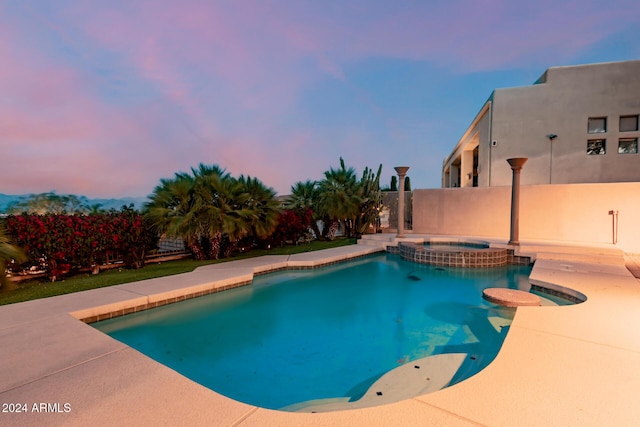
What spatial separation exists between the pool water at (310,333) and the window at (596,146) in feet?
43.2

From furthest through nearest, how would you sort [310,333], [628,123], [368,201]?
1. [628,123]
2. [368,201]
3. [310,333]

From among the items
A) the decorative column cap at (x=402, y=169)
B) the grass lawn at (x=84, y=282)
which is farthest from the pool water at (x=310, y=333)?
the decorative column cap at (x=402, y=169)

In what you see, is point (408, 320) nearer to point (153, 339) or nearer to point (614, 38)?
point (153, 339)

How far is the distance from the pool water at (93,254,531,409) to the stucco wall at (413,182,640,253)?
5979mm

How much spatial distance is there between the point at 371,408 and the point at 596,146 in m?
20.1

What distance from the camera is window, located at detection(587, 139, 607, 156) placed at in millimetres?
15578

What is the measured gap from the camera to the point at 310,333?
4742mm

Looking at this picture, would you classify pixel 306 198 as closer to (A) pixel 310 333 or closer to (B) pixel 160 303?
(B) pixel 160 303

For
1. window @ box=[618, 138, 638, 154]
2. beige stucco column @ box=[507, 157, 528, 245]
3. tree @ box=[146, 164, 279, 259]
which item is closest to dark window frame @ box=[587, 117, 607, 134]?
window @ box=[618, 138, 638, 154]

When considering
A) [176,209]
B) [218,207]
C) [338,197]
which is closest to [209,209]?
[218,207]

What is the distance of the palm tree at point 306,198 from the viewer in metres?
14.1

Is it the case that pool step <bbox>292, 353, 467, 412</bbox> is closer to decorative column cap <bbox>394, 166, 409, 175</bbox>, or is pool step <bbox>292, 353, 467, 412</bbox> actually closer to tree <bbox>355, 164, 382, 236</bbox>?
decorative column cap <bbox>394, 166, 409, 175</bbox>

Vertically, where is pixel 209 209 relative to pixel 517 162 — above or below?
below

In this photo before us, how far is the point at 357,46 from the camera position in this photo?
13.2 m
